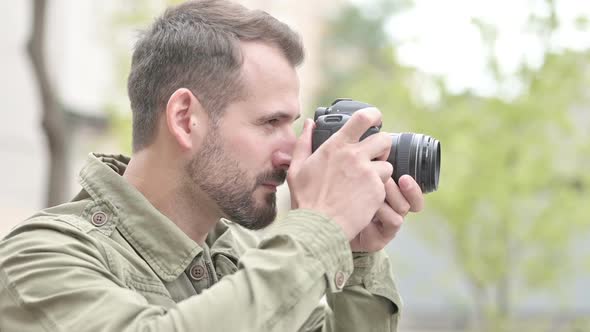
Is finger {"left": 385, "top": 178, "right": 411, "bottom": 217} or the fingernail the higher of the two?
the fingernail

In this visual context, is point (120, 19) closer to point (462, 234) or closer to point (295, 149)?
point (462, 234)

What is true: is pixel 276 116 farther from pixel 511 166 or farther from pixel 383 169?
pixel 511 166

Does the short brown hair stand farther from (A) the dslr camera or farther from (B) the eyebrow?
(A) the dslr camera

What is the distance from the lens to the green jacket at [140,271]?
1937 millimetres

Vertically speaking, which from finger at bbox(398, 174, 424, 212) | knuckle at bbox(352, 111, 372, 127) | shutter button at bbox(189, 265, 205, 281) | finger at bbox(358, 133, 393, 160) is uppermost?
knuckle at bbox(352, 111, 372, 127)

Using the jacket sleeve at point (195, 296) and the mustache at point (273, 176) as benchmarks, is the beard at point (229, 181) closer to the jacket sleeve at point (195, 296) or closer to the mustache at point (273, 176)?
the mustache at point (273, 176)

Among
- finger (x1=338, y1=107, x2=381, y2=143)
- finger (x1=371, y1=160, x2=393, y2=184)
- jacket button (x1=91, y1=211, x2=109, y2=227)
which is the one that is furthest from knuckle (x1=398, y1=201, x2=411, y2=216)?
jacket button (x1=91, y1=211, x2=109, y2=227)

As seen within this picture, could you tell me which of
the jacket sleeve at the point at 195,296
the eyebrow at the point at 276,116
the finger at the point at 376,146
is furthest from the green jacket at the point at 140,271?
the eyebrow at the point at 276,116

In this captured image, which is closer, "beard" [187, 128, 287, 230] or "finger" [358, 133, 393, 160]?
"finger" [358, 133, 393, 160]

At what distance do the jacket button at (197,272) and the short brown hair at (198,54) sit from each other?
36cm

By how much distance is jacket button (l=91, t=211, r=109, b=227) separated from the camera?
2.37 meters

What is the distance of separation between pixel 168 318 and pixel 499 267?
31.5 ft

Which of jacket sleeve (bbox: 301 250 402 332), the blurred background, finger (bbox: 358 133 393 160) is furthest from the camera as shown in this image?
the blurred background

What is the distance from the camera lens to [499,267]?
36.3 ft
